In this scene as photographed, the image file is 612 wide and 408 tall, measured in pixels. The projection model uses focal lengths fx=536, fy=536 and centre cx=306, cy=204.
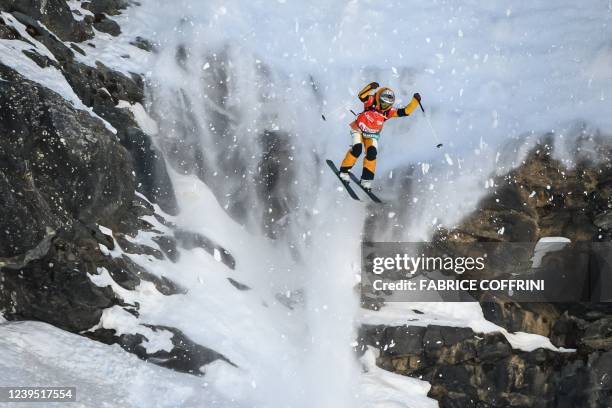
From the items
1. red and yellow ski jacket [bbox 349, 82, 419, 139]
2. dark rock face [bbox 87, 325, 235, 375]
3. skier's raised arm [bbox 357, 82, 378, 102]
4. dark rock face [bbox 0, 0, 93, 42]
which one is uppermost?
dark rock face [bbox 0, 0, 93, 42]

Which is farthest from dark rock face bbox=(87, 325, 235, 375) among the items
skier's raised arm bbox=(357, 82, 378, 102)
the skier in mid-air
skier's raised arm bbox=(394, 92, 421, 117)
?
skier's raised arm bbox=(394, 92, 421, 117)

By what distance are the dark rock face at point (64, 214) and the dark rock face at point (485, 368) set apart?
6.87m

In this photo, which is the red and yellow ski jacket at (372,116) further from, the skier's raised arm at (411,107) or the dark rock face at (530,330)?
the dark rock face at (530,330)

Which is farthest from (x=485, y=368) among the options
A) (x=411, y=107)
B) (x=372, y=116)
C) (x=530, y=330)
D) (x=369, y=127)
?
(x=411, y=107)

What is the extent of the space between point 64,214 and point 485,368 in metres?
14.1

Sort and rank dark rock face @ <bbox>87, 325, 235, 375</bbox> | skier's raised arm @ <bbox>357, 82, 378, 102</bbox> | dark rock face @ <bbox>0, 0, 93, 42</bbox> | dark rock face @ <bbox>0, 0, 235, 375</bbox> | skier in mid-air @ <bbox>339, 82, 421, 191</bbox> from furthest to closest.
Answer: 1. dark rock face @ <bbox>0, 0, 93, 42</bbox>
2. dark rock face @ <bbox>87, 325, 235, 375</bbox>
3. skier in mid-air @ <bbox>339, 82, 421, 191</bbox>
4. skier's raised arm @ <bbox>357, 82, 378, 102</bbox>
5. dark rock face @ <bbox>0, 0, 235, 375</bbox>

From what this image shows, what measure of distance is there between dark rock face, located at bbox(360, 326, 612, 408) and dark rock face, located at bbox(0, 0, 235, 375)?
687cm

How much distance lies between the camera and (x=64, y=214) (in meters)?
12.2

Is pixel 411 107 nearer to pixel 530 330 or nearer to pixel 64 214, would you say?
pixel 64 214

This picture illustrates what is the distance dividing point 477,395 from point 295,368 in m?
6.84

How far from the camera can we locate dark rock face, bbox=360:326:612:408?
1781 cm

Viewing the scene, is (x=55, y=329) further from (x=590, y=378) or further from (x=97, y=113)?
(x=590, y=378)

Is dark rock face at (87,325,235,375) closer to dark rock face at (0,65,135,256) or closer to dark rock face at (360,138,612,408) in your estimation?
dark rock face at (0,65,135,256)

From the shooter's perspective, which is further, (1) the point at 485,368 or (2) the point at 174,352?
(1) the point at 485,368
